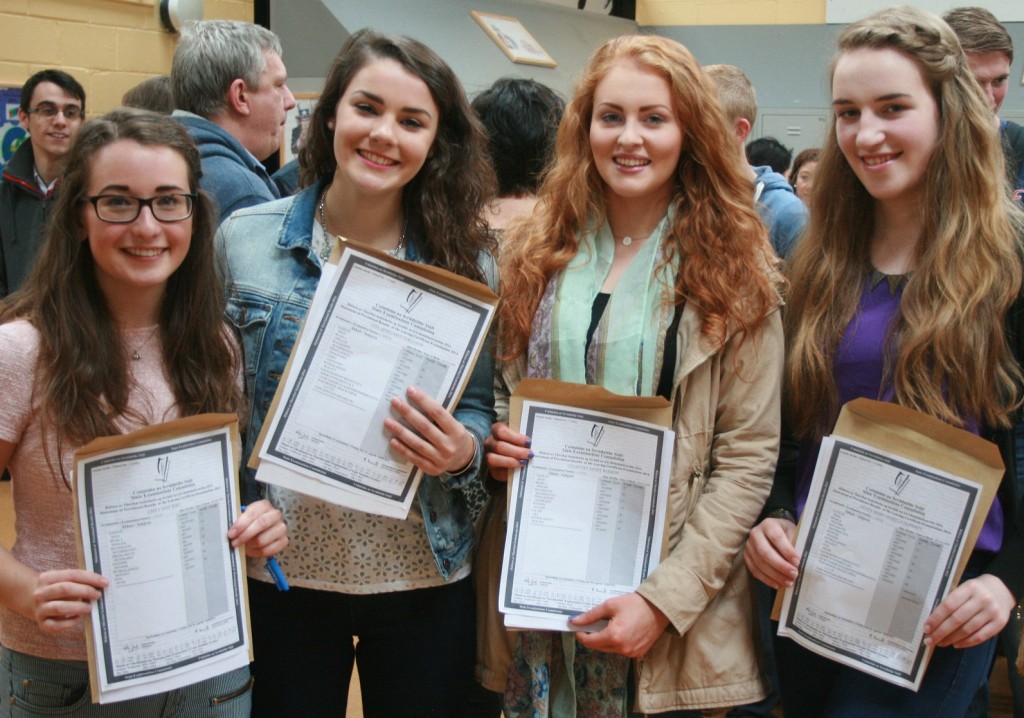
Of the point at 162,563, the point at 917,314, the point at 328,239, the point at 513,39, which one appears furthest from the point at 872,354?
the point at 513,39

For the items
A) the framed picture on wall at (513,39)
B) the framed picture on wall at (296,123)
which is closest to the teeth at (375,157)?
the framed picture on wall at (296,123)

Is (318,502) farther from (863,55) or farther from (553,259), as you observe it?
(863,55)

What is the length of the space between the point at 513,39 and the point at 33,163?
2.57m

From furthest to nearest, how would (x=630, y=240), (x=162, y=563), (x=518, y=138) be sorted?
(x=518, y=138) < (x=630, y=240) < (x=162, y=563)

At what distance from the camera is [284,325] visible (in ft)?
5.54

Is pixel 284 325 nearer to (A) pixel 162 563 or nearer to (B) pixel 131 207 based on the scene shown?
(B) pixel 131 207

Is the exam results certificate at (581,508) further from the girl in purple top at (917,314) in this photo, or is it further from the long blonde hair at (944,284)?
the long blonde hair at (944,284)

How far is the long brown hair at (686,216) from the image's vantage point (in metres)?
1.68

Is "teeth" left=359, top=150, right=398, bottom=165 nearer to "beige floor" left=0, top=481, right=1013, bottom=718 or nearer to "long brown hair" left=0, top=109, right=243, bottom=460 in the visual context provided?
"long brown hair" left=0, top=109, right=243, bottom=460

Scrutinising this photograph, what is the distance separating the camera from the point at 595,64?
178 centimetres

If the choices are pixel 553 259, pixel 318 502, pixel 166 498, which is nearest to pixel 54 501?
pixel 166 498

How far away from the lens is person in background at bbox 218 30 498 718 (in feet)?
5.56

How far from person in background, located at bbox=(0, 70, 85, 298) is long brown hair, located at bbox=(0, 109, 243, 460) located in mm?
2883

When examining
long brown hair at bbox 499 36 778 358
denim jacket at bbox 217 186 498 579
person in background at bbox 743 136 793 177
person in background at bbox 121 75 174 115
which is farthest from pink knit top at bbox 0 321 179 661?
person in background at bbox 743 136 793 177
